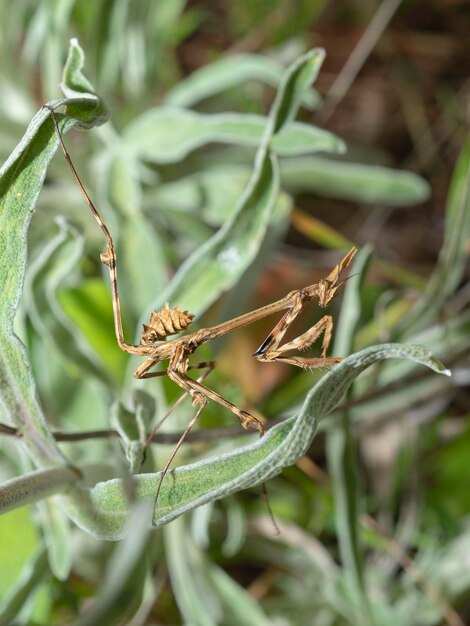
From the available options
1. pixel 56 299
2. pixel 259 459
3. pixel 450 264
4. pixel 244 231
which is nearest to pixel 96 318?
pixel 56 299

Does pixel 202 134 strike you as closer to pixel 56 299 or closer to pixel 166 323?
pixel 56 299

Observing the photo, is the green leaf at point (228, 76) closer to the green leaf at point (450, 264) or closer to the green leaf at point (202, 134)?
the green leaf at point (202, 134)

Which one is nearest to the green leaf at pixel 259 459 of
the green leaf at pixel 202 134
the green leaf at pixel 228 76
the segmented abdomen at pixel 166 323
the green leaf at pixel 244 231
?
the segmented abdomen at pixel 166 323

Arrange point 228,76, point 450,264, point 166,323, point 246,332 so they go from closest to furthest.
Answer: point 166,323
point 450,264
point 228,76
point 246,332

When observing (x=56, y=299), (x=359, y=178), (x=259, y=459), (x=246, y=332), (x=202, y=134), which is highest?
(x=202, y=134)

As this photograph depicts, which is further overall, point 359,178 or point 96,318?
point 359,178
